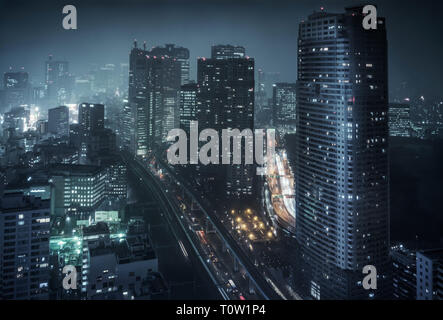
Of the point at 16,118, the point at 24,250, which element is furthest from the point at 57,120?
the point at 24,250

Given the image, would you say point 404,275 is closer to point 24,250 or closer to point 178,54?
point 24,250

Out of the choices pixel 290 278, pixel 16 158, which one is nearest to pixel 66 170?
pixel 16 158

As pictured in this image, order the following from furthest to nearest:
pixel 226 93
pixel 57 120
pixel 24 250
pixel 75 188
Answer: pixel 57 120 < pixel 226 93 < pixel 75 188 < pixel 24 250

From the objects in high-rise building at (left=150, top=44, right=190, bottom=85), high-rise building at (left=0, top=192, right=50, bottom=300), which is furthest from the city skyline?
high-rise building at (left=150, top=44, right=190, bottom=85)

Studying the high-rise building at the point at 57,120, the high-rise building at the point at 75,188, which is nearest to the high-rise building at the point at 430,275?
the high-rise building at the point at 75,188

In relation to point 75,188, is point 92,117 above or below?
above

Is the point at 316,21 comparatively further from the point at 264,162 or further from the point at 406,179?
the point at 264,162

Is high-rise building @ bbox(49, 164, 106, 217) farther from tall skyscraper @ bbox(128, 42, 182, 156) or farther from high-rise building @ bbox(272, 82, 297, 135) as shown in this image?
high-rise building @ bbox(272, 82, 297, 135)
